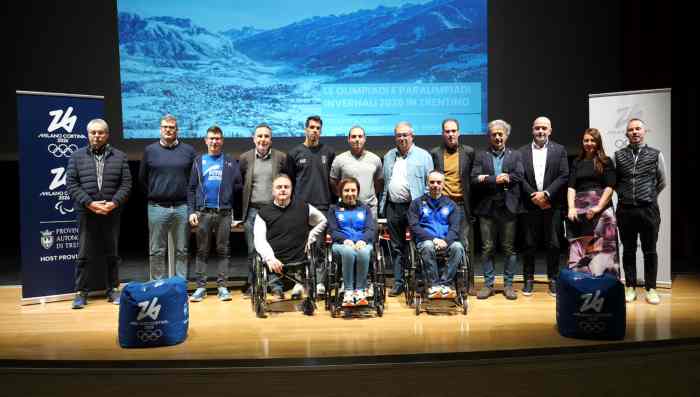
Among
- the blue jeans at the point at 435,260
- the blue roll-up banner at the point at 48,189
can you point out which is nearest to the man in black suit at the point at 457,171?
the blue jeans at the point at 435,260

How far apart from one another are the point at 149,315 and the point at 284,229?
125cm

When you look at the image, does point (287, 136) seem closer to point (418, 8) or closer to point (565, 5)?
point (418, 8)

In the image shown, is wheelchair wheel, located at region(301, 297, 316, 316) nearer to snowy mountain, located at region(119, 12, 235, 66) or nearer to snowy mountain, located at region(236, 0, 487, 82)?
snowy mountain, located at region(236, 0, 487, 82)

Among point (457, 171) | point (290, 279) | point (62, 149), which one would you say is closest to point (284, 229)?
point (290, 279)

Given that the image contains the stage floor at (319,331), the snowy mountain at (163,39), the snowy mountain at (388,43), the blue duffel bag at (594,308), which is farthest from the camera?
the snowy mountain at (388,43)

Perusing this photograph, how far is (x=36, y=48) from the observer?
6.24 meters

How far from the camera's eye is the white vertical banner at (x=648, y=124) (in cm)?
516

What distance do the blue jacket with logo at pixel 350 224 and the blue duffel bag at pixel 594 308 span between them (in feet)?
4.78

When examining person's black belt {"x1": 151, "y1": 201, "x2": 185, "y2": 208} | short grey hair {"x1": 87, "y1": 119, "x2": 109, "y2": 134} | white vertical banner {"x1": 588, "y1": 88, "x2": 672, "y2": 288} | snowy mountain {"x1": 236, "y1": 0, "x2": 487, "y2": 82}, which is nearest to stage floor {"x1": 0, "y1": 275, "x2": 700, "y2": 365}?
white vertical banner {"x1": 588, "y1": 88, "x2": 672, "y2": 288}

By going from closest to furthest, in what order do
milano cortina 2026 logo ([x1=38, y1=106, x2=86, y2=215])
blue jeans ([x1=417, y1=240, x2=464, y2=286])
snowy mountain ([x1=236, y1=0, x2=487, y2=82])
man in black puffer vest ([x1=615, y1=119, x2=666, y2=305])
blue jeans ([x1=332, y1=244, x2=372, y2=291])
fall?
blue jeans ([x1=332, y1=244, x2=372, y2=291]), blue jeans ([x1=417, y1=240, x2=464, y2=286]), man in black puffer vest ([x1=615, y1=119, x2=666, y2=305]), milano cortina 2026 logo ([x1=38, y1=106, x2=86, y2=215]), snowy mountain ([x1=236, y1=0, x2=487, y2=82])

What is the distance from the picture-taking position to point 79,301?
4.80m

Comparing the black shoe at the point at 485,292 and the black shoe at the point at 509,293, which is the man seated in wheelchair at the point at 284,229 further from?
the black shoe at the point at 509,293

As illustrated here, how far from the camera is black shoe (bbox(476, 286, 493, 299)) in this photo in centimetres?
488

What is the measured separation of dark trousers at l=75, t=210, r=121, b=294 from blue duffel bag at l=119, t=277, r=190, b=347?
58.4 inches
